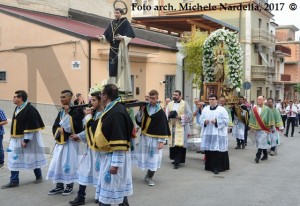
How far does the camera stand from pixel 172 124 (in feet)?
34.4

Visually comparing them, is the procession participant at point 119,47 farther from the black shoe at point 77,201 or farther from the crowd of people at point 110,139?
the black shoe at point 77,201

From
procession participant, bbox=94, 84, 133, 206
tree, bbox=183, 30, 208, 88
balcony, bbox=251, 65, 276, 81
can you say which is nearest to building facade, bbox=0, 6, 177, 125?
tree, bbox=183, 30, 208, 88

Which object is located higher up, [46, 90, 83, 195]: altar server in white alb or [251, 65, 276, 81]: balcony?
[251, 65, 276, 81]: balcony

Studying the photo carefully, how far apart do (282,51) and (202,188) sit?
40.7m

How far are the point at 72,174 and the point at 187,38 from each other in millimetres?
16301

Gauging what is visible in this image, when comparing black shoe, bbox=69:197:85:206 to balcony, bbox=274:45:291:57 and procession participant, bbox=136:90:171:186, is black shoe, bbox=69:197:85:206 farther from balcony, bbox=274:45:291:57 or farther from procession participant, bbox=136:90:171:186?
balcony, bbox=274:45:291:57

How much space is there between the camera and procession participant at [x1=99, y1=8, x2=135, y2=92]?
8.84 meters

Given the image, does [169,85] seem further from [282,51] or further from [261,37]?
[282,51]

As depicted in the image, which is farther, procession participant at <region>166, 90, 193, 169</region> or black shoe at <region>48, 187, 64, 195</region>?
procession participant at <region>166, 90, 193, 169</region>

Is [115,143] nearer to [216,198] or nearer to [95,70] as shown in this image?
[216,198]

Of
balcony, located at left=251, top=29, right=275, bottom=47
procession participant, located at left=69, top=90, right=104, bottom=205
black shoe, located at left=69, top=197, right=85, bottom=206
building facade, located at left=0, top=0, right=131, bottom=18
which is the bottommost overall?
black shoe, located at left=69, top=197, right=85, bottom=206

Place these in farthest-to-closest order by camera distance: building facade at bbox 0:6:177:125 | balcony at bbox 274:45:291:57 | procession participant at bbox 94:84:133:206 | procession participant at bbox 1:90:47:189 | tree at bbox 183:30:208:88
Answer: balcony at bbox 274:45:291:57 → tree at bbox 183:30:208:88 → building facade at bbox 0:6:177:125 → procession participant at bbox 1:90:47:189 → procession participant at bbox 94:84:133:206

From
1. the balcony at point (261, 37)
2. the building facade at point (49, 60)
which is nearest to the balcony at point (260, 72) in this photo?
the balcony at point (261, 37)

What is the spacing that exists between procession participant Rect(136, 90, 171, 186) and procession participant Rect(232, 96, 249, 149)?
240 inches
